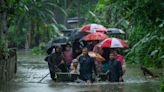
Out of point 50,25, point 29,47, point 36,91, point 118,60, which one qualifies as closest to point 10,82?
point 36,91

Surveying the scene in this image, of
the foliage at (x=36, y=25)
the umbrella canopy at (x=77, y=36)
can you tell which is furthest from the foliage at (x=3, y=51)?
the foliage at (x=36, y=25)

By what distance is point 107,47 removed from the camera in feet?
55.1

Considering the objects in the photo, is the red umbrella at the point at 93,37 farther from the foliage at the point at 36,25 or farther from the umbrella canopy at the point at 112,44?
the foliage at the point at 36,25

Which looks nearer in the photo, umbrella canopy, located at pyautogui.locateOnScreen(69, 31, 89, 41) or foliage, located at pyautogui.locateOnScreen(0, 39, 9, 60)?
foliage, located at pyautogui.locateOnScreen(0, 39, 9, 60)

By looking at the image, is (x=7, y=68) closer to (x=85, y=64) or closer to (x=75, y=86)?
(x=85, y=64)

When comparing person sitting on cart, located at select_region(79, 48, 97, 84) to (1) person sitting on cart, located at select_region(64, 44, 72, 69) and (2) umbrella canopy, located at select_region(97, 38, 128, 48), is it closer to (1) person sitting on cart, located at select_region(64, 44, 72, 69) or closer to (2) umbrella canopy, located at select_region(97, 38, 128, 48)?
(2) umbrella canopy, located at select_region(97, 38, 128, 48)

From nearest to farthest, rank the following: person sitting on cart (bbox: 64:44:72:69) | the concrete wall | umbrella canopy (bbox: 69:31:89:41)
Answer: the concrete wall
person sitting on cart (bbox: 64:44:72:69)
umbrella canopy (bbox: 69:31:89:41)

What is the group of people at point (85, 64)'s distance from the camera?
15414mm

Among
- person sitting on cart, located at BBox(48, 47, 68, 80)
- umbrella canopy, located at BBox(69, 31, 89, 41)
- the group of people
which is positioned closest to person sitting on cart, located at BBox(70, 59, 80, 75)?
A: the group of people

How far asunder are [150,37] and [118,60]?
3116 millimetres

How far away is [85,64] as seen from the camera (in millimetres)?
15367

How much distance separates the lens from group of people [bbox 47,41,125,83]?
15414 mm

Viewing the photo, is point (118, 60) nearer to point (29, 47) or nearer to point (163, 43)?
point (163, 43)

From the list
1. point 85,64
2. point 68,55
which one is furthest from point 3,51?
point 85,64
